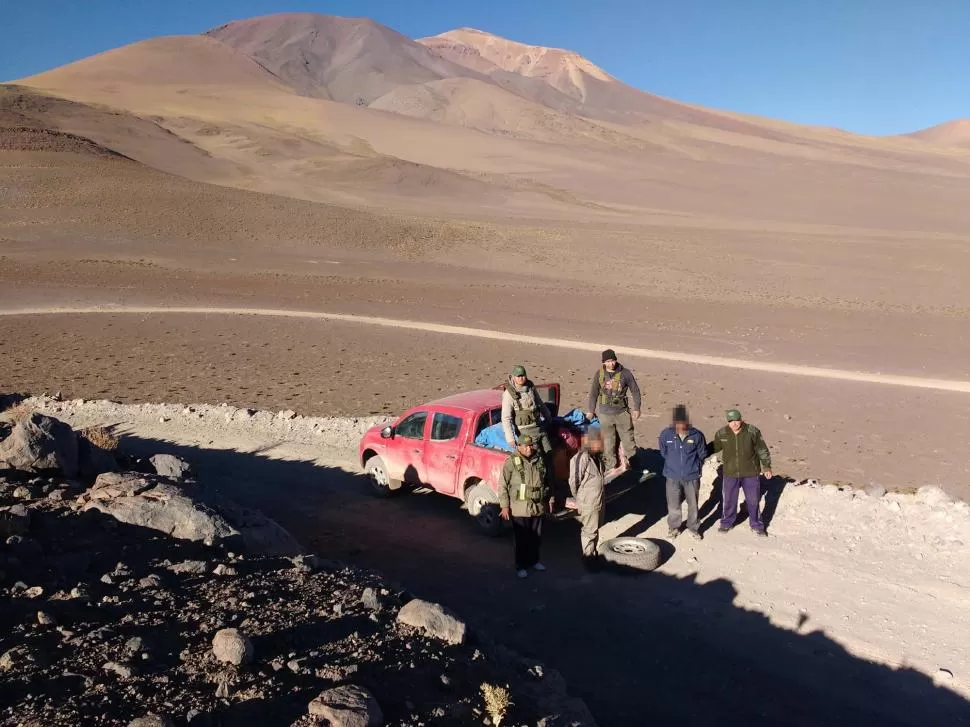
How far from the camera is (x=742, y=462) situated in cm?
857

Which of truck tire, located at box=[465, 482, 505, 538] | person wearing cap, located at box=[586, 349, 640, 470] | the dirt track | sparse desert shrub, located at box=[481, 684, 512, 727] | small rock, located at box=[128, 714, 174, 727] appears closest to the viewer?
small rock, located at box=[128, 714, 174, 727]

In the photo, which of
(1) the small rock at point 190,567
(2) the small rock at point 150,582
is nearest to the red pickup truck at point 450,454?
(1) the small rock at point 190,567

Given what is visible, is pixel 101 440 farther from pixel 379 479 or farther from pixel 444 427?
pixel 444 427

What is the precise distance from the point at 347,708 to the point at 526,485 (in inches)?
151

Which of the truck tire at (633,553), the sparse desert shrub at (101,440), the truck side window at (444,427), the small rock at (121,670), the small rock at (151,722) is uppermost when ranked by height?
the truck side window at (444,427)

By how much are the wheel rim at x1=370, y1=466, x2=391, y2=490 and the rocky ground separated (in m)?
3.55

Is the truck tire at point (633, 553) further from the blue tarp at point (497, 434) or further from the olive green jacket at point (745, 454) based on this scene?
the blue tarp at point (497, 434)

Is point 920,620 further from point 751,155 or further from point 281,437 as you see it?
point 751,155

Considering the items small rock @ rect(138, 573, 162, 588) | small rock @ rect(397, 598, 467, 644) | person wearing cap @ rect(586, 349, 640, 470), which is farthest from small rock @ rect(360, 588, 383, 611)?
person wearing cap @ rect(586, 349, 640, 470)

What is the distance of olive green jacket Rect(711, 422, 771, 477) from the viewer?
857 centimetres

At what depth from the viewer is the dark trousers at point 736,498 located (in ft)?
28.5

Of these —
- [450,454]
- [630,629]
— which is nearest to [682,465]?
[630,629]

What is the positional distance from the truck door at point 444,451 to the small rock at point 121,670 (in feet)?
17.8

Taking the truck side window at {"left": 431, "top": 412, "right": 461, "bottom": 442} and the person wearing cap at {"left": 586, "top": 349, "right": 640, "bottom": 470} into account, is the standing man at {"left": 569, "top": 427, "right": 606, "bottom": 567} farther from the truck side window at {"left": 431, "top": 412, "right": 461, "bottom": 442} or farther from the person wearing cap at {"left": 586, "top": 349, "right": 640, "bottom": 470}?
the truck side window at {"left": 431, "top": 412, "right": 461, "bottom": 442}
